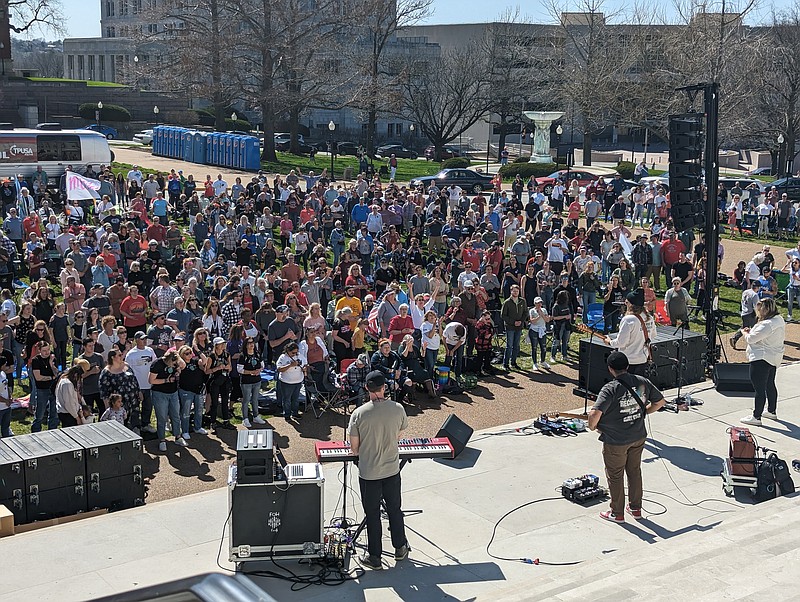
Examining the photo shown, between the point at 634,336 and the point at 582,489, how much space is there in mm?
2565

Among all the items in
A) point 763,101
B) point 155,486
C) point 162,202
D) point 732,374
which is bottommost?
point 155,486

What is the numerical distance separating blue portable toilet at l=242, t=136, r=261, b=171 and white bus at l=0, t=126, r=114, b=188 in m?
8.30

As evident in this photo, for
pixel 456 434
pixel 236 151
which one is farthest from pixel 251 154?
pixel 456 434

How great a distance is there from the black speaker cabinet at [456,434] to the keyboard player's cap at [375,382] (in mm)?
3423

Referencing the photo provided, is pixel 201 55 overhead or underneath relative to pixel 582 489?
overhead

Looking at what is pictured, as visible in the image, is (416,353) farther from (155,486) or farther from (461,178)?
(461,178)

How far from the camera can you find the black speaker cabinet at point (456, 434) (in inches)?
476

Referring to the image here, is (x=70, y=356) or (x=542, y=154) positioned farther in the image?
(x=542, y=154)

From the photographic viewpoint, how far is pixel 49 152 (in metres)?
37.5

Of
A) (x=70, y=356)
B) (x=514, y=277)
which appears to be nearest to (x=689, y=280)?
(x=514, y=277)

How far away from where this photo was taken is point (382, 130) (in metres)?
86.0

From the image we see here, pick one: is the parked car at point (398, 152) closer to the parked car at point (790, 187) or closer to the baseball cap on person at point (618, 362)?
the parked car at point (790, 187)

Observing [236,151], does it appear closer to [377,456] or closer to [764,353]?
[764,353]

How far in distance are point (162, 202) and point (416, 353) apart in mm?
14443
